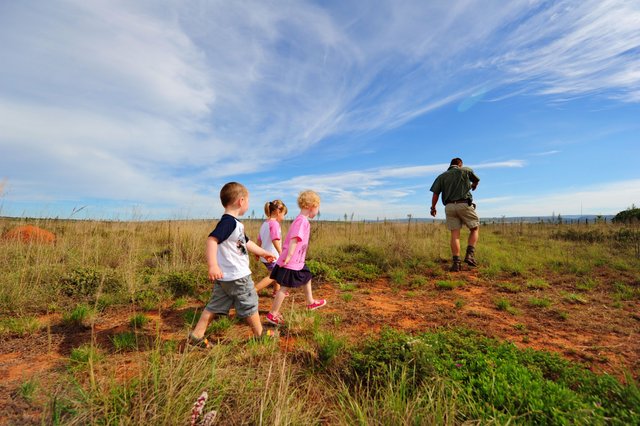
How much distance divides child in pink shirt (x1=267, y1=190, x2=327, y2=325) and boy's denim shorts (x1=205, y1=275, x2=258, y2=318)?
631mm

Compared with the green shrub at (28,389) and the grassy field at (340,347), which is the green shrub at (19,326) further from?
the green shrub at (28,389)

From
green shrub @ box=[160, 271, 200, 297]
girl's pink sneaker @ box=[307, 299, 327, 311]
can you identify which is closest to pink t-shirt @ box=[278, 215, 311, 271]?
girl's pink sneaker @ box=[307, 299, 327, 311]

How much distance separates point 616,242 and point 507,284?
826 centimetres

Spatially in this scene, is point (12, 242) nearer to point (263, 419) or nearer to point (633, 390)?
point (263, 419)

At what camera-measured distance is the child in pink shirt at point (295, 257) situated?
12.1 feet

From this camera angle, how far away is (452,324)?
3697mm

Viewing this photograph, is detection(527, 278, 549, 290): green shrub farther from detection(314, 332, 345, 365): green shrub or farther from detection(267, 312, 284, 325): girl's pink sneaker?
detection(267, 312, 284, 325): girl's pink sneaker

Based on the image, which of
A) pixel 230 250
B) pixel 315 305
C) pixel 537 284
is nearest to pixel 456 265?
pixel 537 284

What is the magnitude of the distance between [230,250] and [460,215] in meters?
5.72

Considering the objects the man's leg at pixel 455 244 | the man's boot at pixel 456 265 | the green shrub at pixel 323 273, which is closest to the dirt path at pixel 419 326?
the green shrub at pixel 323 273

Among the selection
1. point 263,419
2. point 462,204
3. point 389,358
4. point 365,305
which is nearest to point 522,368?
point 389,358

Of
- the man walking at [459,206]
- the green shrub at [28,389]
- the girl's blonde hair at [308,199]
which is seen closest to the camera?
the green shrub at [28,389]

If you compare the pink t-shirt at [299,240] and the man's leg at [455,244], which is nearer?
the pink t-shirt at [299,240]

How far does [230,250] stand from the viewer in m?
3.03
